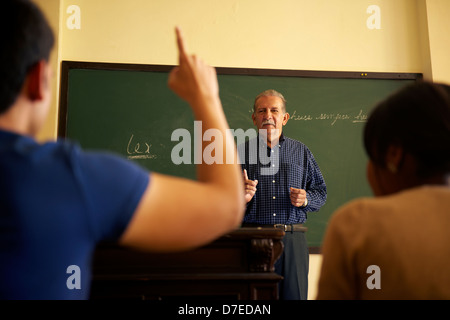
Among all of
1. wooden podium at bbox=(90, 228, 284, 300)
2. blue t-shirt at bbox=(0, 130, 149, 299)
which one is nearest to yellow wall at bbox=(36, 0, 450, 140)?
wooden podium at bbox=(90, 228, 284, 300)

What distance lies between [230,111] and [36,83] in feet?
9.75

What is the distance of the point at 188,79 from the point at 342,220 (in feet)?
1.18

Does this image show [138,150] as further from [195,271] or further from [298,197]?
[195,271]

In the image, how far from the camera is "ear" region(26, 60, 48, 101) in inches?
23.7

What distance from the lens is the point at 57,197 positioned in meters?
0.53

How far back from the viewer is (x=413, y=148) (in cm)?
78

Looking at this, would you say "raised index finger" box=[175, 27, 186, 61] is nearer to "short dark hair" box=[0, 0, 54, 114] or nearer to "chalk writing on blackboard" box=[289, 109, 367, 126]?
"short dark hair" box=[0, 0, 54, 114]

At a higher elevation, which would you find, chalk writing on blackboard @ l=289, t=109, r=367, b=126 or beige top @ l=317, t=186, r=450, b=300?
chalk writing on blackboard @ l=289, t=109, r=367, b=126

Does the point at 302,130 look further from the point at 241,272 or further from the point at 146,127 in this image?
the point at 241,272

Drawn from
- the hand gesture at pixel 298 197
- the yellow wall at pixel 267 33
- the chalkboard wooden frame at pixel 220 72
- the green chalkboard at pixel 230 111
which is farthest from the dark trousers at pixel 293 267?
the yellow wall at pixel 267 33

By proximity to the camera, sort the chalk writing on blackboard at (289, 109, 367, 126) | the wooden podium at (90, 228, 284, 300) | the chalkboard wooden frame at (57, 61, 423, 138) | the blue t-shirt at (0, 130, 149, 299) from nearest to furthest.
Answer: the blue t-shirt at (0, 130, 149, 299), the wooden podium at (90, 228, 284, 300), the chalkboard wooden frame at (57, 61, 423, 138), the chalk writing on blackboard at (289, 109, 367, 126)

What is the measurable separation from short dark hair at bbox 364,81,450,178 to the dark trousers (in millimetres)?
1845

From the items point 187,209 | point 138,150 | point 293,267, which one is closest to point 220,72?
point 138,150
